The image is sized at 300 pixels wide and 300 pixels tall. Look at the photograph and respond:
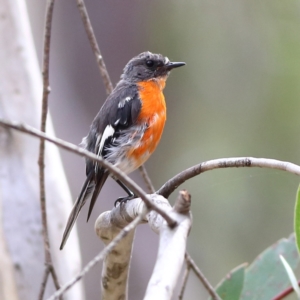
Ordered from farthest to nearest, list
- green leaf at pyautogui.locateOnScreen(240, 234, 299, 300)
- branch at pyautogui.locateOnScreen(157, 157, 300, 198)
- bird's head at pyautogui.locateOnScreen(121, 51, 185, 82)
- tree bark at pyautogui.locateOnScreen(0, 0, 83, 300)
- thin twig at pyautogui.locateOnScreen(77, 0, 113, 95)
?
bird's head at pyautogui.locateOnScreen(121, 51, 185, 82) → tree bark at pyautogui.locateOnScreen(0, 0, 83, 300) → thin twig at pyautogui.locateOnScreen(77, 0, 113, 95) → green leaf at pyautogui.locateOnScreen(240, 234, 299, 300) → branch at pyautogui.locateOnScreen(157, 157, 300, 198)

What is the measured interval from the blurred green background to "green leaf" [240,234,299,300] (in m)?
4.52

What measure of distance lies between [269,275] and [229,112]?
18.4ft

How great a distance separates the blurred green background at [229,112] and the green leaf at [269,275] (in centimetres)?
452

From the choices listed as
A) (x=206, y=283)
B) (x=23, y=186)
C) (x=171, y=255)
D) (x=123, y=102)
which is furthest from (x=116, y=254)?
(x=23, y=186)

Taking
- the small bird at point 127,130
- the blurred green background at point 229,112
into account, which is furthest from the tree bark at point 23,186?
the blurred green background at point 229,112

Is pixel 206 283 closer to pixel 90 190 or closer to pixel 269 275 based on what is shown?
pixel 269 275

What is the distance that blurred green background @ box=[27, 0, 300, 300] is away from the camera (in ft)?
22.9

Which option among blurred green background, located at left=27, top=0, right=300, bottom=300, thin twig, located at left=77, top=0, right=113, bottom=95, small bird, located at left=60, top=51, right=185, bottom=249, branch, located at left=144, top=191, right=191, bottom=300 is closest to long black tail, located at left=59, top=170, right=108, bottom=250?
small bird, located at left=60, top=51, right=185, bottom=249

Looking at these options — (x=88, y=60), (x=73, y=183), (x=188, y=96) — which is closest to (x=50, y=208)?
(x=73, y=183)

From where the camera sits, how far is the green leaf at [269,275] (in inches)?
78.6

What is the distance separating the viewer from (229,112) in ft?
24.6

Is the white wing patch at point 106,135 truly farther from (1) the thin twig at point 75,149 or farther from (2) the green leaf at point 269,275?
(1) the thin twig at point 75,149

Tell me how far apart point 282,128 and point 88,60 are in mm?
3168

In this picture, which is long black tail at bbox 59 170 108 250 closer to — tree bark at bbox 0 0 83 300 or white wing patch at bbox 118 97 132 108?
white wing patch at bbox 118 97 132 108
